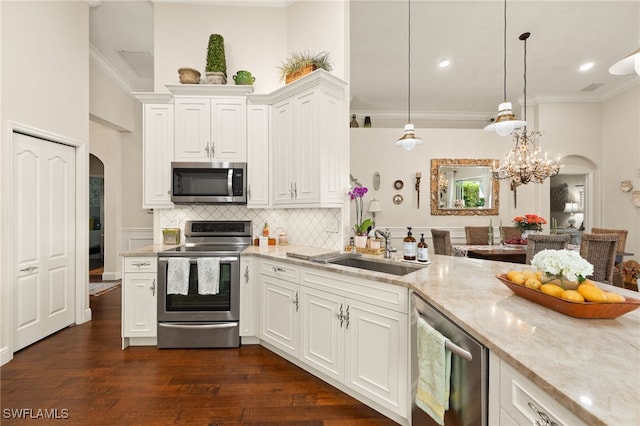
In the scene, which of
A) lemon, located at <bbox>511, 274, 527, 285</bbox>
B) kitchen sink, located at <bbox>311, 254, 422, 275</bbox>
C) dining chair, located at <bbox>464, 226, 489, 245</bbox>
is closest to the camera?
lemon, located at <bbox>511, 274, 527, 285</bbox>

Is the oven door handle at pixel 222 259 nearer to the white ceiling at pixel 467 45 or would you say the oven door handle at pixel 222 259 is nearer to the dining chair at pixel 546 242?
the white ceiling at pixel 467 45

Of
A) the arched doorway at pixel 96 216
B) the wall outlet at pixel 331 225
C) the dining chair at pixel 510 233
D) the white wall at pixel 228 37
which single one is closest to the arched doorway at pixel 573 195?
the dining chair at pixel 510 233

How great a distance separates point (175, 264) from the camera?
9.66 feet

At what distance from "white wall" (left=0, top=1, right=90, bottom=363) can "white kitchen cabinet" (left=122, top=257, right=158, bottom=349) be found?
1.00 m

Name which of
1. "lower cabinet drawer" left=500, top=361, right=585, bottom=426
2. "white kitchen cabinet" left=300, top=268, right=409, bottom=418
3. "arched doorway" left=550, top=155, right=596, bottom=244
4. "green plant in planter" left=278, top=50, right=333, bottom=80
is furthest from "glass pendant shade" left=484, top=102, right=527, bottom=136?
"arched doorway" left=550, top=155, right=596, bottom=244

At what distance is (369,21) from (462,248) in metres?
3.56

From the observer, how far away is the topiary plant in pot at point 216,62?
347 centimetres

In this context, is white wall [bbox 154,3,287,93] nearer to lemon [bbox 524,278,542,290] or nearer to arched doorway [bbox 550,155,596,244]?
lemon [bbox 524,278,542,290]

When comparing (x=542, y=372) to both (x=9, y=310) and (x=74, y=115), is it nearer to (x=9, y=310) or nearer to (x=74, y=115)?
(x=9, y=310)

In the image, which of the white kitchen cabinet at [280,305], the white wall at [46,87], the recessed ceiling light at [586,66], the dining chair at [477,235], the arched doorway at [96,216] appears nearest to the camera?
the white kitchen cabinet at [280,305]

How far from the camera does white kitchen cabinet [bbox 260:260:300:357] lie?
261 centimetres

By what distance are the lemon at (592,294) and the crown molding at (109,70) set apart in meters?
5.83

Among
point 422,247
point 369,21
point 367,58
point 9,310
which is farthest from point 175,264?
point 367,58

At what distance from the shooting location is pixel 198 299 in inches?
119
